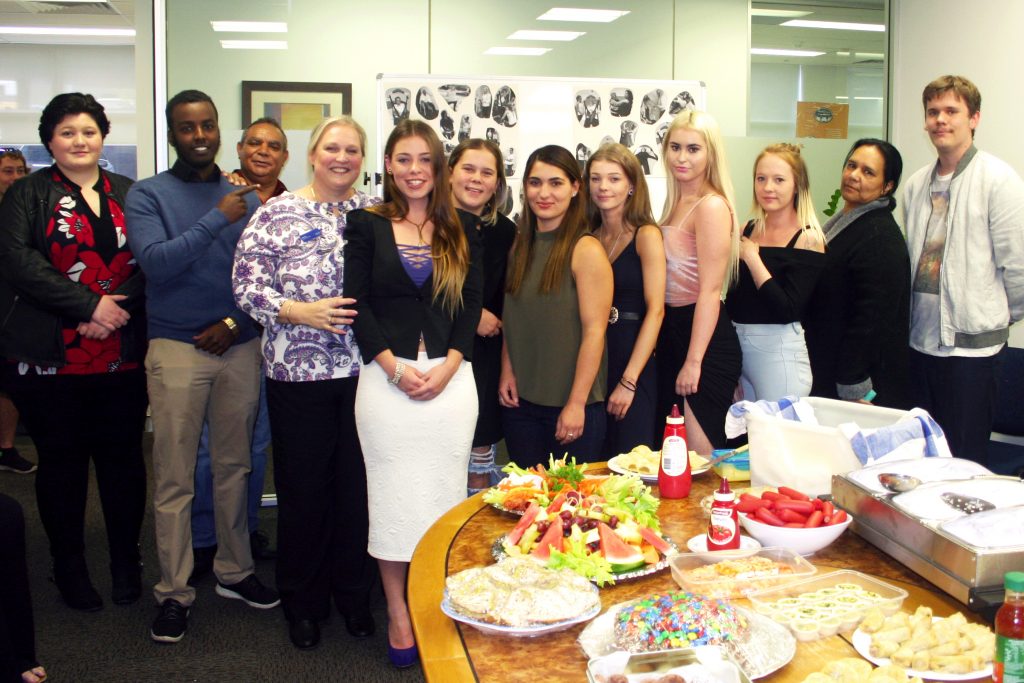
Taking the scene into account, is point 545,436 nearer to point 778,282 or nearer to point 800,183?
point 778,282

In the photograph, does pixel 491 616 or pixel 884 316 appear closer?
pixel 491 616

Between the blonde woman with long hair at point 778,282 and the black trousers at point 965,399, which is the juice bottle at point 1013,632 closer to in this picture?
the blonde woman with long hair at point 778,282

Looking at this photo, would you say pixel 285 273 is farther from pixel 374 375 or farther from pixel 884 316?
pixel 884 316

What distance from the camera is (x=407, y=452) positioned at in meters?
2.48

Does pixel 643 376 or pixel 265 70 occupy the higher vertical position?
pixel 265 70

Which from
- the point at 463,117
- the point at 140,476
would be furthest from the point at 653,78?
the point at 140,476

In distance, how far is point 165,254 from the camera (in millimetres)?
2732

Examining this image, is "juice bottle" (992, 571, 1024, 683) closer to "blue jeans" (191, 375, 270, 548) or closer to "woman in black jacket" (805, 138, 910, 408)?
"woman in black jacket" (805, 138, 910, 408)

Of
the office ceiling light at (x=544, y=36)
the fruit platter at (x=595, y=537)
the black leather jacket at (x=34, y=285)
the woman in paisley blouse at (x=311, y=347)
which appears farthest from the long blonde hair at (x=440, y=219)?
the office ceiling light at (x=544, y=36)

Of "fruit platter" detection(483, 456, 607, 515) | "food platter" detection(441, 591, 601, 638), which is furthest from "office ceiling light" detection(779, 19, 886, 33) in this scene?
"food platter" detection(441, 591, 601, 638)

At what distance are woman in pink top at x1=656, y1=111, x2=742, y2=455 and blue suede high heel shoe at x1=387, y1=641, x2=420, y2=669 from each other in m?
1.08

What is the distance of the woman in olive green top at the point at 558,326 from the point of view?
9.17 ft

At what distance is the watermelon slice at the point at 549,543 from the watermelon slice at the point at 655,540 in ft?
0.49

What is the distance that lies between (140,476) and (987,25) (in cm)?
441
